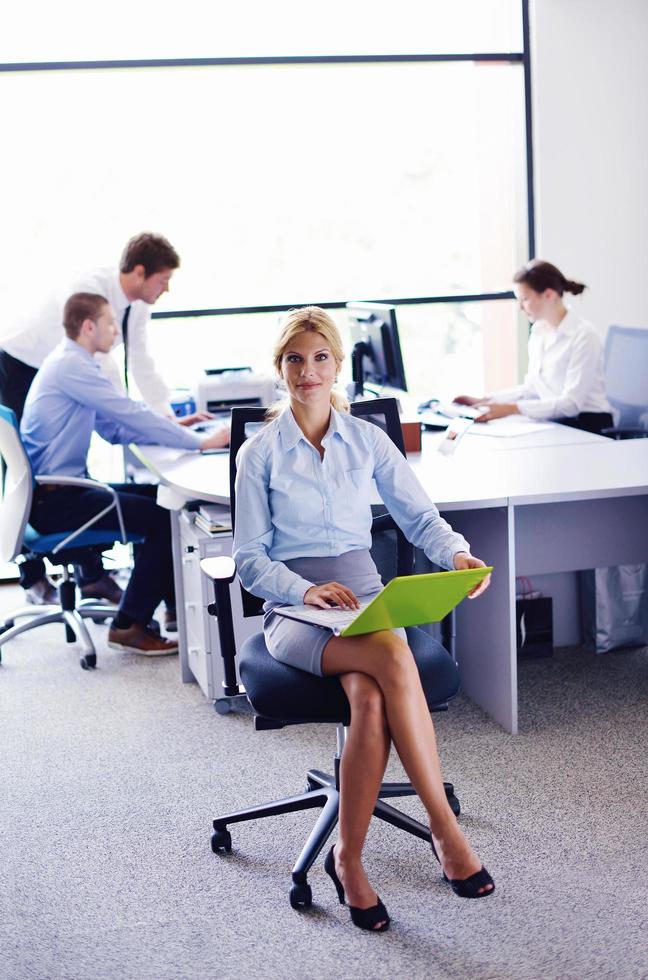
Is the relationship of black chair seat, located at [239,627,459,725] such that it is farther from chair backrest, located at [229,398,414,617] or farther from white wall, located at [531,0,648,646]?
white wall, located at [531,0,648,646]

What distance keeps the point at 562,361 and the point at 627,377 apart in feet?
1.21

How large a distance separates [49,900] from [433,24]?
15.2 ft

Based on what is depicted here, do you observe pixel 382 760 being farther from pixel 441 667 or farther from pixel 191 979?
pixel 191 979

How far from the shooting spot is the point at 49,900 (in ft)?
8.18

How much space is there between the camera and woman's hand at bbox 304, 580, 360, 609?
2.43 metres

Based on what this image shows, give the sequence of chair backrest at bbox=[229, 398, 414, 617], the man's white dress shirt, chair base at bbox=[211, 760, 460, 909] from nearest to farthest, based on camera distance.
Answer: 1. chair base at bbox=[211, 760, 460, 909]
2. chair backrest at bbox=[229, 398, 414, 617]
3. the man's white dress shirt

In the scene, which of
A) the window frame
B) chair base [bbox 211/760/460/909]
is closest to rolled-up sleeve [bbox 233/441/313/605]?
chair base [bbox 211/760/460/909]

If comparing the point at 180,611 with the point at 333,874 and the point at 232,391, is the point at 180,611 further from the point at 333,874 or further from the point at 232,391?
the point at 333,874

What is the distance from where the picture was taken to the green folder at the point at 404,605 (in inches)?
84.7

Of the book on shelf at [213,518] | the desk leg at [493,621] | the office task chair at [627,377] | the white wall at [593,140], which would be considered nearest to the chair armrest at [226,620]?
the book on shelf at [213,518]

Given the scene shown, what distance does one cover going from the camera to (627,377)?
4.98 meters

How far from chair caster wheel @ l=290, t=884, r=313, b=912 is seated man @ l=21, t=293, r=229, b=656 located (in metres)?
1.84

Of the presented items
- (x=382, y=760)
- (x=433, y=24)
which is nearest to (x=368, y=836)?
(x=382, y=760)

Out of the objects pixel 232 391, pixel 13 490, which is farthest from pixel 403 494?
pixel 232 391
